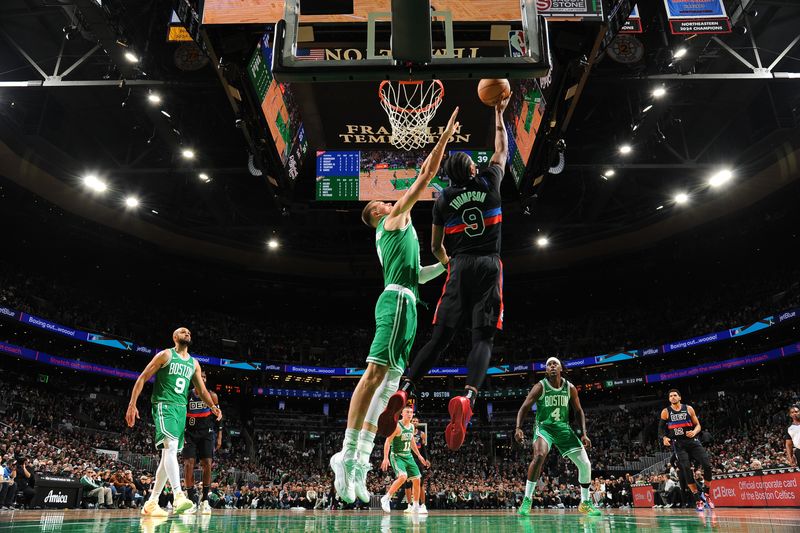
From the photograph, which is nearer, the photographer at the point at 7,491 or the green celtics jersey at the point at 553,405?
the green celtics jersey at the point at 553,405

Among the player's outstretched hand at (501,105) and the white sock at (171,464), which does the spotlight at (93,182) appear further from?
the player's outstretched hand at (501,105)

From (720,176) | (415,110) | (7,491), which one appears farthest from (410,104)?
(720,176)

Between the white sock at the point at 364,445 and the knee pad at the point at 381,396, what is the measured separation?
101 mm

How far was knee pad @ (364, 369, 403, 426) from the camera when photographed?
15.3ft

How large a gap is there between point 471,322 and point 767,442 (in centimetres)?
2324

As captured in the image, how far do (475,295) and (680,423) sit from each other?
797 cm

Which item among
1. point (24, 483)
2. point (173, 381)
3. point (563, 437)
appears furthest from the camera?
point (24, 483)

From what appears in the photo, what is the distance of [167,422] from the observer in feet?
22.7

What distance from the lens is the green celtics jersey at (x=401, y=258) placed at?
492 centimetres

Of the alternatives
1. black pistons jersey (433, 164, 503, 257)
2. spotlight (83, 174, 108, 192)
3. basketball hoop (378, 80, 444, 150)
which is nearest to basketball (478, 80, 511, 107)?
black pistons jersey (433, 164, 503, 257)

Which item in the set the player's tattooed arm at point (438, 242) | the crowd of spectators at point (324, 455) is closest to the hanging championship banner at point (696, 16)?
the player's tattooed arm at point (438, 242)

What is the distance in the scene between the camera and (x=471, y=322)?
475cm

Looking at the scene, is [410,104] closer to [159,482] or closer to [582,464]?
[582,464]

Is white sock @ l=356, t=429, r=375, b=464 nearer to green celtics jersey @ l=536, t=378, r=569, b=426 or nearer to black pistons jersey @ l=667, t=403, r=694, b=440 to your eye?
green celtics jersey @ l=536, t=378, r=569, b=426
